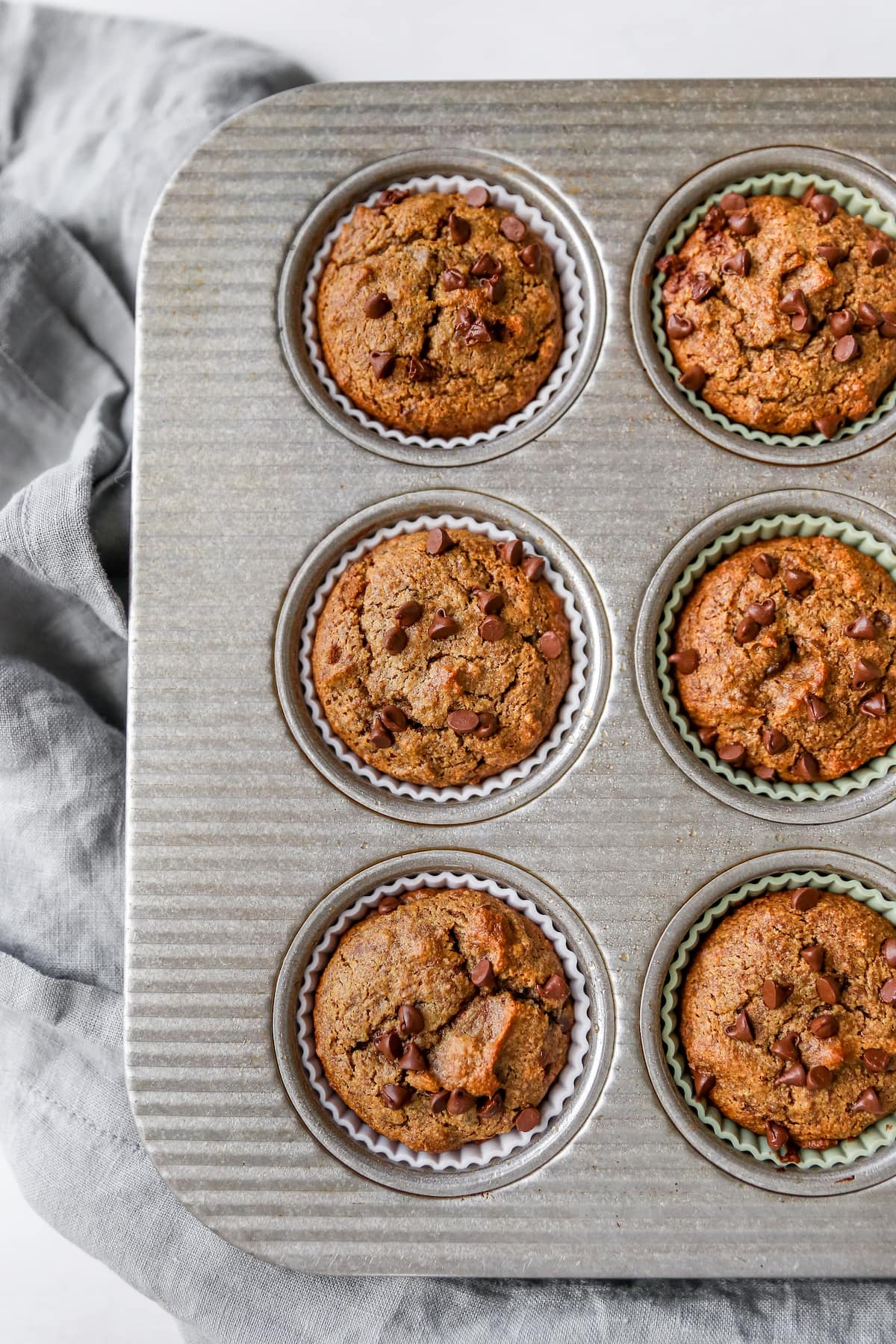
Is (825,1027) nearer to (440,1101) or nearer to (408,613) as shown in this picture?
(440,1101)

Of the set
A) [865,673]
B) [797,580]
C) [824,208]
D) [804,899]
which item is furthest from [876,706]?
[824,208]

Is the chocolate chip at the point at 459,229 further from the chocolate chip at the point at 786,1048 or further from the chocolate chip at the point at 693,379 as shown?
the chocolate chip at the point at 786,1048

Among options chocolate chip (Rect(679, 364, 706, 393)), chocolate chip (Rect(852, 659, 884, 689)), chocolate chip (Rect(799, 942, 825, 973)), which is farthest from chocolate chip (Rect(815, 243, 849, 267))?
chocolate chip (Rect(799, 942, 825, 973))

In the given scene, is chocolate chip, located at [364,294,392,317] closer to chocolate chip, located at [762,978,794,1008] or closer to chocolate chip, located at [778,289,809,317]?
chocolate chip, located at [778,289,809,317]

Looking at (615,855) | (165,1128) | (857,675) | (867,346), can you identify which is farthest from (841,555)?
(165,1128)

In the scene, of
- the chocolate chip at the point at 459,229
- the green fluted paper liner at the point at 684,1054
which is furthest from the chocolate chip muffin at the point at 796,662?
the chocolate chip at the point at 459,229

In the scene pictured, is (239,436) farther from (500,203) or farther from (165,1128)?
(165,1128)
